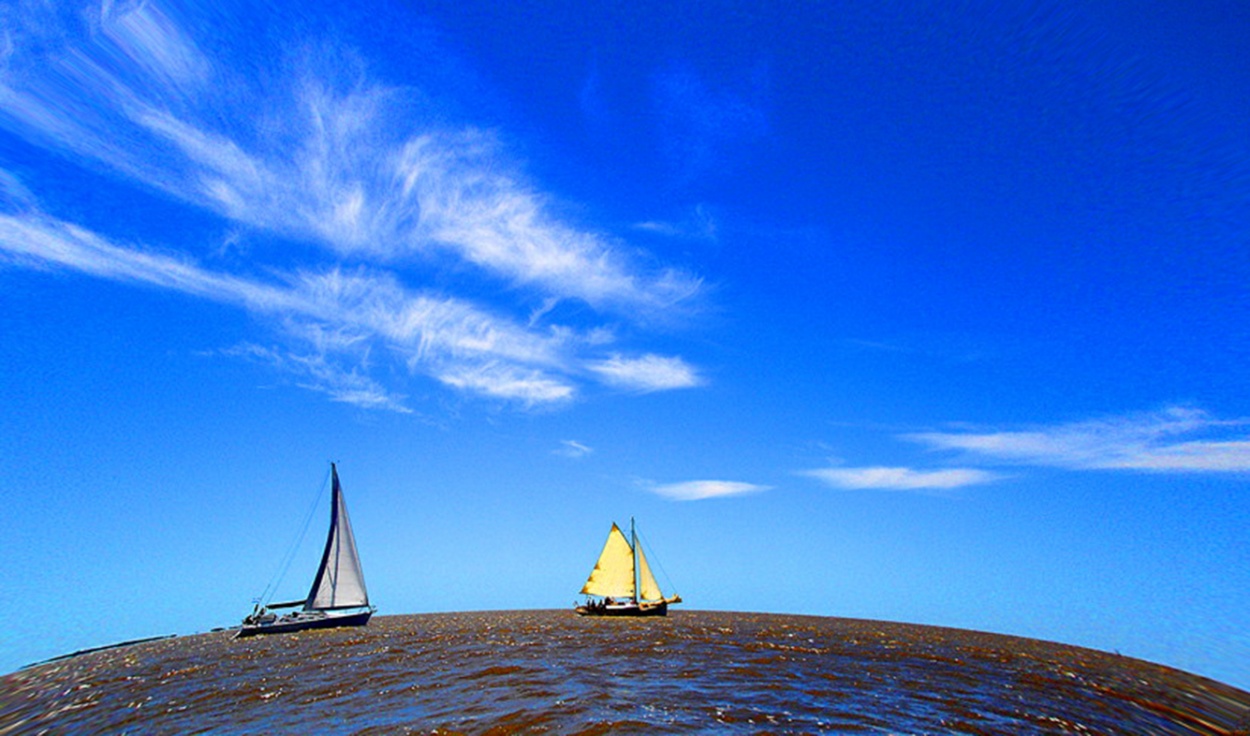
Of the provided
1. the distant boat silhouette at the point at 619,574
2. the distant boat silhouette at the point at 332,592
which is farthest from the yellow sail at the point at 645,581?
the distant boat silhouette at the point at 332,592

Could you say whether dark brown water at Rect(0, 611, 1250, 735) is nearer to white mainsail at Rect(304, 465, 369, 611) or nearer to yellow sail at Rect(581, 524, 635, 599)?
white mainsail at Rect(304, 465, 369, 611)

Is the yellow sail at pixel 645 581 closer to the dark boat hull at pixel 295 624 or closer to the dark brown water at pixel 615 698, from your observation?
the dark boat hull at pixel 295 624

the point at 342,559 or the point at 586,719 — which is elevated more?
the point at 342,559

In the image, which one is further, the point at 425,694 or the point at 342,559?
the point at 342,559

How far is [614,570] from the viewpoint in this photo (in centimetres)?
11081

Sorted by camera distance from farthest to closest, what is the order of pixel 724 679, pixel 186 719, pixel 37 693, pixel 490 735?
1. pixel 37 693
2. pixel 724 679
3. pixel 186 719
4. pixel 490 735

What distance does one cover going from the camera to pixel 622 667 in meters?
40.3

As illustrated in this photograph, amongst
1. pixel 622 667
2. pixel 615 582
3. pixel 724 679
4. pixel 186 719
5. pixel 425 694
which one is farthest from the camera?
pixel 615 582

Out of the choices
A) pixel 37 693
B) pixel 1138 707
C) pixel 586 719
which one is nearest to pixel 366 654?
pixel 37 693

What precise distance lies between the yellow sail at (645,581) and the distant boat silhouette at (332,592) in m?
47.8

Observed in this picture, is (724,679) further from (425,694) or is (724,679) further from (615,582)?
(615,582)

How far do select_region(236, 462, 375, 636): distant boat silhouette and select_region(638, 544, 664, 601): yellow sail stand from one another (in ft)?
157

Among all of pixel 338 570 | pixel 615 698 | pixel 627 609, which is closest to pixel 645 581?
pixel 627 609

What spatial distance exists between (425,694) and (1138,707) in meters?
41.2
